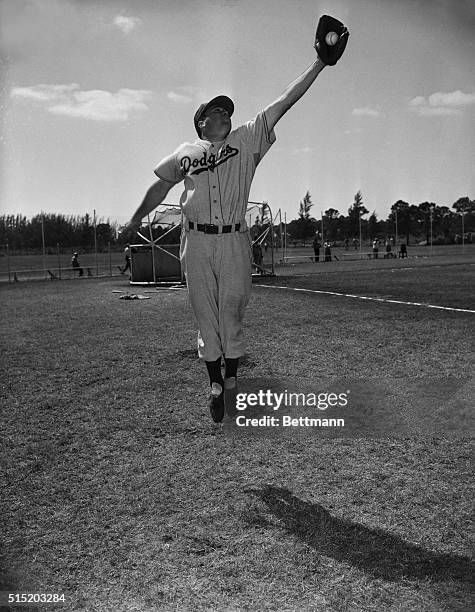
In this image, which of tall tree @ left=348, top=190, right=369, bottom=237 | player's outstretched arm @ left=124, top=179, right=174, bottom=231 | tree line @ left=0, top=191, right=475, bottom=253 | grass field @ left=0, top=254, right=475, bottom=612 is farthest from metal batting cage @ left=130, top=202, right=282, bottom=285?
tall tree @ left=348, top=190, right=369, bottom=237

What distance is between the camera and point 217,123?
3865 mm

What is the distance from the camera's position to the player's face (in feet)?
12.6

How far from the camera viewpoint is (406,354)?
7.62 meters

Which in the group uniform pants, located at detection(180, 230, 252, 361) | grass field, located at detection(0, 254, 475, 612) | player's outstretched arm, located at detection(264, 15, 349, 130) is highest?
player's outstretched arm, located at detection(264, 15, 349, 130)

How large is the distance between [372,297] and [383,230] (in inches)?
2469

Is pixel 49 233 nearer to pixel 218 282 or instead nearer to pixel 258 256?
pixel 258 256

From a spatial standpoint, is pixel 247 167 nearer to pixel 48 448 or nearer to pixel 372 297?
pixel 48 448

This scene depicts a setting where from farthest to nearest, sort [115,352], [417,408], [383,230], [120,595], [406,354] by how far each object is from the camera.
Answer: [383,230], [115,352], [406,354], [417,408], [120,595]

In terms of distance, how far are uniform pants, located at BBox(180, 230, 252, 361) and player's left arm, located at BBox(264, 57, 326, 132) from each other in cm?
75

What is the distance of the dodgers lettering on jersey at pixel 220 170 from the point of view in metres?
3.84

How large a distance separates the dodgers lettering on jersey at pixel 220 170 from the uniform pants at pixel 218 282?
14cm

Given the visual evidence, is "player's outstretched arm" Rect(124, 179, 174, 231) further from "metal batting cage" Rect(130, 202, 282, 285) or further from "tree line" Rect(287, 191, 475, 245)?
"tree line" Rect(287, 191, 475, 245)

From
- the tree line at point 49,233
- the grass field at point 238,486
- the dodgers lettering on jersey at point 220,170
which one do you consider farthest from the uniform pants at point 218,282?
the tree line at point 49,233

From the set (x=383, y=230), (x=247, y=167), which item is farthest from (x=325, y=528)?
(x=383, y=230)
